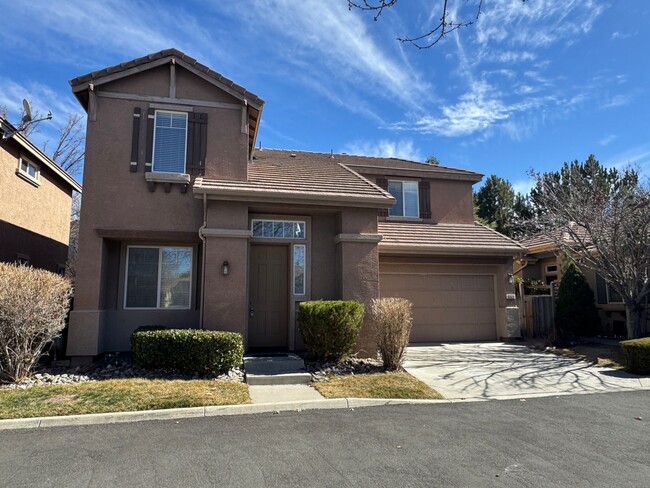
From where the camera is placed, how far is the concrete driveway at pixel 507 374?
26.1 feet

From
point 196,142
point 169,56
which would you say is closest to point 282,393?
point 196,142

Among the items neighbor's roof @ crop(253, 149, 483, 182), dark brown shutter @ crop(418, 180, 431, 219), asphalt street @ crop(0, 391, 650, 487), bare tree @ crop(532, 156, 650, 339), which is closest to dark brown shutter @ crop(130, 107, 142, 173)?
neighbor's roof @ crop(253, 149, 483, 182)

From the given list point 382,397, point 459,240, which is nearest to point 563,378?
point 382,397

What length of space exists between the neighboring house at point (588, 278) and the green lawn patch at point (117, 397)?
1210 cm

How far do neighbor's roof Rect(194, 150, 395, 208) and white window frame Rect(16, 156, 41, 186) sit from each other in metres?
6.64

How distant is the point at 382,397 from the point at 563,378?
4.16 metres

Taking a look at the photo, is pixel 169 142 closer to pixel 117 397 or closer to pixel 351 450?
pixel 117 397

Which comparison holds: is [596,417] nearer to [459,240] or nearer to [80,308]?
[459,240]

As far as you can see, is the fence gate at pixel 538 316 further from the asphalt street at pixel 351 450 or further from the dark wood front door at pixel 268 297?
the dark wood front door at pixel 268 297

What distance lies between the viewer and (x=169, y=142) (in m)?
10.6

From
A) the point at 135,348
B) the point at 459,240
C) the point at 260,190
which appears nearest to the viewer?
the point at 135,348

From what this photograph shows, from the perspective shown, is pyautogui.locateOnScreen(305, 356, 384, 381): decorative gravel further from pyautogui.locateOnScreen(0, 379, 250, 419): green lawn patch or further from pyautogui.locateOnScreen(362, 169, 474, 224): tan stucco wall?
pyautogui.locateOnScreen(362, 169, 474, 224): tan stucco wall

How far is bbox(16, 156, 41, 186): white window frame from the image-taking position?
1290 cm

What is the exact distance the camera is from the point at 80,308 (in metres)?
9.55
